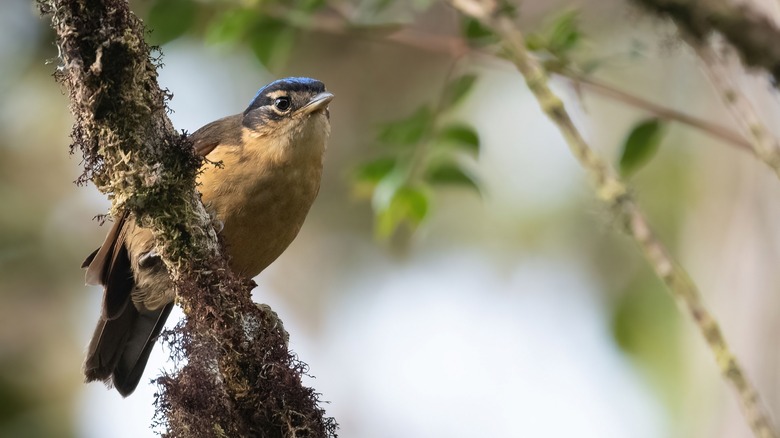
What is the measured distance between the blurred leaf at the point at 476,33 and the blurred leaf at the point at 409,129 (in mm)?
473

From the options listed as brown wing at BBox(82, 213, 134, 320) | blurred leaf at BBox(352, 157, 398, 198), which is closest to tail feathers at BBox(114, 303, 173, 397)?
brown wing at BBox(82, 213, 134, 320)

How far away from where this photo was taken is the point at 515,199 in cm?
1250

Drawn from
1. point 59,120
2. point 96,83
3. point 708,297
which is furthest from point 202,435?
point 59,120

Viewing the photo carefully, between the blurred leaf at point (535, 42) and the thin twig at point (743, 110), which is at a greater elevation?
the blurred leaf at point (535, 42)

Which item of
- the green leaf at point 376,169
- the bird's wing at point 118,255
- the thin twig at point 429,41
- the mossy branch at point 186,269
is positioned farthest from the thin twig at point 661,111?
the bird's wing at point 118,255

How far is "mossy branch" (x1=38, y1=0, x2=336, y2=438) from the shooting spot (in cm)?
337

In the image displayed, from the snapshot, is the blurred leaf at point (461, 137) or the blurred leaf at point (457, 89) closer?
the blurred leaf at point (457, 89)

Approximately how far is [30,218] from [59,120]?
1.23 meters

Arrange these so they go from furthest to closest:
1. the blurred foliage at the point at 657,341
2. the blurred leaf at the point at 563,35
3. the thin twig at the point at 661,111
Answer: the blurred foliage at the point at 657,341 < the blurred leaf at the point at 563,35 < the thin twig at the point at 661,111

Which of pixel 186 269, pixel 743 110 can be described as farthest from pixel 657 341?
pixel 743 110

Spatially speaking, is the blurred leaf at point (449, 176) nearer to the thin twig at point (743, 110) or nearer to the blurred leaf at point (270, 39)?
the blurred leaf at point (270, 39)

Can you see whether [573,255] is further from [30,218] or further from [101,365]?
[101,365]

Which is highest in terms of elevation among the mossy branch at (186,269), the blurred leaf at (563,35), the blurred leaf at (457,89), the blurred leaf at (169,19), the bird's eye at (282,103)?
the bird's eye at (282,103)

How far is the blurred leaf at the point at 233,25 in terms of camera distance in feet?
15.6
